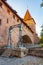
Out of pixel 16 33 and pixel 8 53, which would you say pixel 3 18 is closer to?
pixel 16 33

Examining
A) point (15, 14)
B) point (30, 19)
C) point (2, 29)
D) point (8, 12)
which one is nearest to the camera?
point (2, 29)

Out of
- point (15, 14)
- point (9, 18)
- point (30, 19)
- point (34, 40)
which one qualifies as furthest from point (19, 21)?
point (30, 19)

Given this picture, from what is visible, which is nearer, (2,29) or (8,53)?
(8,53)

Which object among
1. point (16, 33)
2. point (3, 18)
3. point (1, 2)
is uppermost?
point (1, 2)

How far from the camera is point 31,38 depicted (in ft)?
111

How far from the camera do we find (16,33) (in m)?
25.6

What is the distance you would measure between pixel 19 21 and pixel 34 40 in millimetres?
Result: 9796

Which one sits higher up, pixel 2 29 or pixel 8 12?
pixel 8 12

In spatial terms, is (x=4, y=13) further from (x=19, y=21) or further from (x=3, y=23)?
(x=19, y=21)

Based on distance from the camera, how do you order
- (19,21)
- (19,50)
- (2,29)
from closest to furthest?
(19,50) < (2,29) < (19,21)

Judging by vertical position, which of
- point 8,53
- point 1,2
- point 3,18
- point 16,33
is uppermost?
point 1,2

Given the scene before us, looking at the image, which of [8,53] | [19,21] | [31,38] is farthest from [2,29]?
[31,38]

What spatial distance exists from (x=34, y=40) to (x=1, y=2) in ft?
56.5

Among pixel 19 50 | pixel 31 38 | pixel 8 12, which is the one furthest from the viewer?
pixel 31 38
